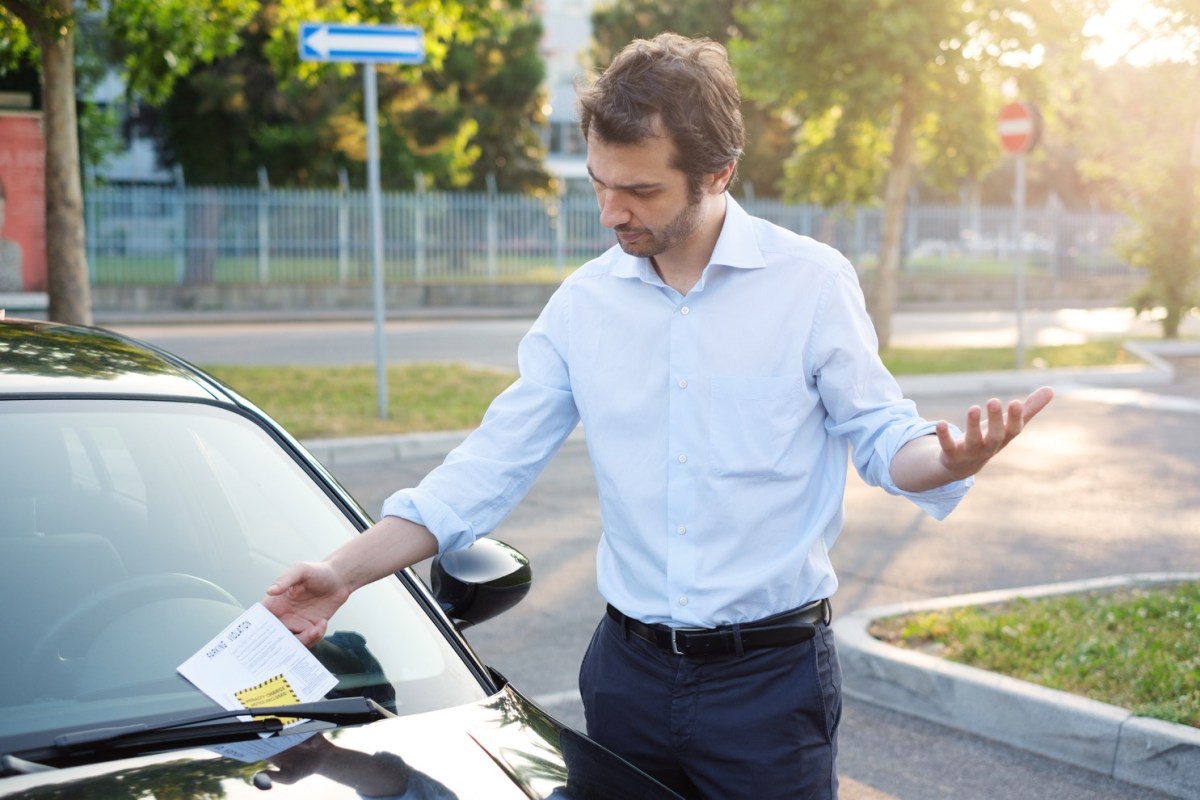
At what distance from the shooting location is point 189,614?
8.04 ft

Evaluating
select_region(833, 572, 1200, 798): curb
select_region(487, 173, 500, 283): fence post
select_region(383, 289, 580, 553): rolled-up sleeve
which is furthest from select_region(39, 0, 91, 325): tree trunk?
select_region(487, 173, 500, 283): fence post

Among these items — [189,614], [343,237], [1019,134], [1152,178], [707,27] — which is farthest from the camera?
[707,27]

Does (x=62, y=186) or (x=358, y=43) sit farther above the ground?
(x=358, y=43)

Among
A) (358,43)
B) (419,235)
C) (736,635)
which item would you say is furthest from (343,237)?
(736,635)

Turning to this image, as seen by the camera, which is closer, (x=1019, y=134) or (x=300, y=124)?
(x=1019, y=134)

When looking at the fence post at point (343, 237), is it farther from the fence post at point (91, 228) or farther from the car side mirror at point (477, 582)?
the car side mirror at point (477, 582)

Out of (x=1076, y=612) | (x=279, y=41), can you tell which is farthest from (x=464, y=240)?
(x=1076, y=612)

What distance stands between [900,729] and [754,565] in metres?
2.56

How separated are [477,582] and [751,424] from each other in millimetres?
711

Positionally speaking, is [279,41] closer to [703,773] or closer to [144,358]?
[144,358]

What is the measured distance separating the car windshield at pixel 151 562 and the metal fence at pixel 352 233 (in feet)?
60.3

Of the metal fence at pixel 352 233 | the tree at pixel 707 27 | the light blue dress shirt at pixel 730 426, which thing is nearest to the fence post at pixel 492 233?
the metal fence at pixel 352 233

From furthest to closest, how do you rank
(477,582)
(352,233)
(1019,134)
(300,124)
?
(300,124) < (352,233) < (1019,134) < (477,582)

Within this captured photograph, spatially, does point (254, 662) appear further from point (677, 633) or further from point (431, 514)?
point (677, 633)
